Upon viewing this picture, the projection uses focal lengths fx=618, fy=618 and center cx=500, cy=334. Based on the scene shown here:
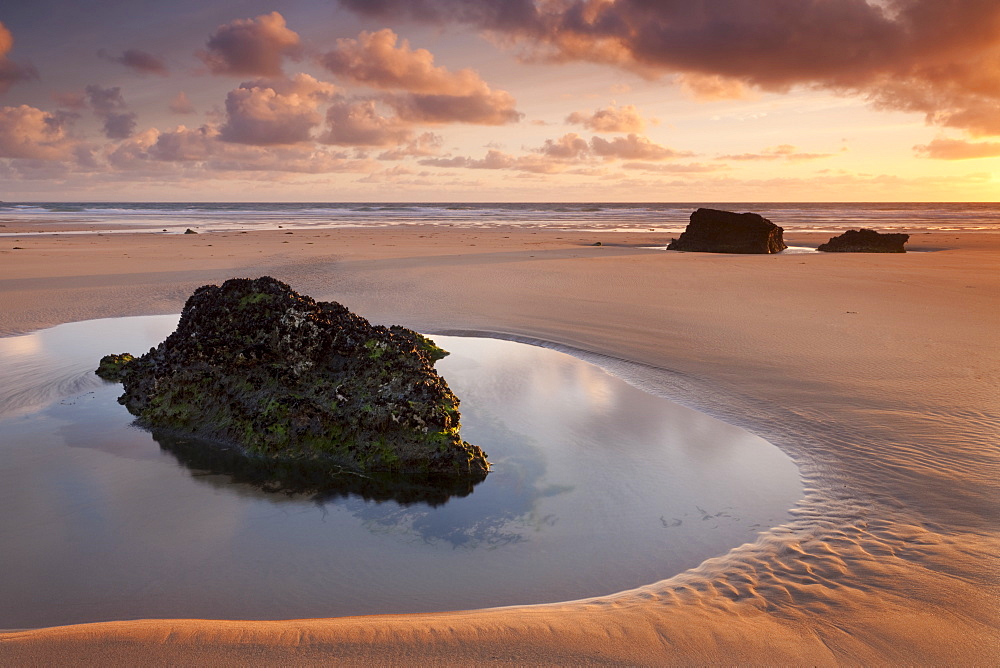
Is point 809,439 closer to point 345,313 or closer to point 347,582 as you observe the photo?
point 347,582

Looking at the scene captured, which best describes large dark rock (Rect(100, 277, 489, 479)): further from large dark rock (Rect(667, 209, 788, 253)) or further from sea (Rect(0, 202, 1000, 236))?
sea (Rect(0, 202, 1000, 236))

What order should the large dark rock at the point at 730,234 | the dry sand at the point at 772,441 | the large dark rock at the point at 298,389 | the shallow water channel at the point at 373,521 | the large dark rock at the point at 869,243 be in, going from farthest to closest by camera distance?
the large dark rock at the point at 869,243 → the large dark rock at the point at 730,234 → the large dark rock at the point at 298,389 → the shallow water channel at the point at 373,521 → the dry sand at the point at 772,441

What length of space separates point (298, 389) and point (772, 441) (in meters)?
4.54

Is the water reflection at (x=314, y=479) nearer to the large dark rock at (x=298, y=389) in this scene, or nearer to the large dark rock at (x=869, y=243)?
the large dark rock at (x=298, y=389)

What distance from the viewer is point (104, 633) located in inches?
119

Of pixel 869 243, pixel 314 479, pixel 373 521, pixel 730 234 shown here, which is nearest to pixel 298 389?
pixel 314 479

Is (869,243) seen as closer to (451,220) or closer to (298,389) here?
(298,389)

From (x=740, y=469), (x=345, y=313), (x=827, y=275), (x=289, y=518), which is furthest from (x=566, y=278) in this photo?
(x=289, y=518)

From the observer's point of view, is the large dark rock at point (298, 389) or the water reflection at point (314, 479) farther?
the large dark rock at point (298, 389)

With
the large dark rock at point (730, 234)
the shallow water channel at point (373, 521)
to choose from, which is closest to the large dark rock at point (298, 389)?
the shallow water channel at point (373, 521)

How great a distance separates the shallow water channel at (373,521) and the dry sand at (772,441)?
0.24 metres

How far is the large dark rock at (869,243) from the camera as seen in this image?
26.6 metres

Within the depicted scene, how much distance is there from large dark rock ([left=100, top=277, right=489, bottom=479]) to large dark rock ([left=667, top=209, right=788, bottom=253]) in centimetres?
2310

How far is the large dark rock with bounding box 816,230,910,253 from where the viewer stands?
2664 centimetres
